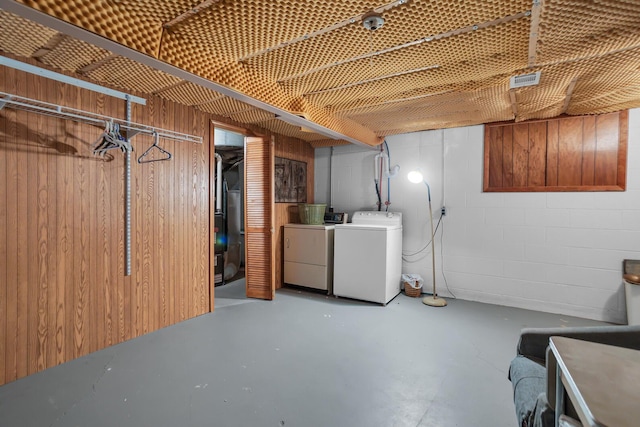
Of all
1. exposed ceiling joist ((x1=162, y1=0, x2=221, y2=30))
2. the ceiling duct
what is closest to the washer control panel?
the ceiling duct

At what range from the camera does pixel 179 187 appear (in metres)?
3.11

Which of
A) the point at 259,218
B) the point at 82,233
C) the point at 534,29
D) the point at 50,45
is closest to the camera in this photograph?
the point at 534,29

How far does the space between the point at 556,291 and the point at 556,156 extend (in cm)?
152

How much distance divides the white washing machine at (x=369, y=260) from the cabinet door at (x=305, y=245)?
227mm

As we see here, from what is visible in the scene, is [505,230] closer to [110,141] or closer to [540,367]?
[540,367]

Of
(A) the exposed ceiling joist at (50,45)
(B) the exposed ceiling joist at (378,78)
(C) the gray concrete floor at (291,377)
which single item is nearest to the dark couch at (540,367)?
(C) the gray concrete floor at (291,377)

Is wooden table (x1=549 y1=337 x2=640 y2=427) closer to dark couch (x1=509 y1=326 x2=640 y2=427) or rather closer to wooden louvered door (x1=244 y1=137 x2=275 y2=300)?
dark couch (x1=509 y1=326 x2=640 y2=427)

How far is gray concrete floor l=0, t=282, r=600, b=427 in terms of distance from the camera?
1.78 metres

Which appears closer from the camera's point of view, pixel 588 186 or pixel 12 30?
pixel 12 30

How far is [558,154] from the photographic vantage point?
3.45 metres

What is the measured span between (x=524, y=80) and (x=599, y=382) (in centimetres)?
241

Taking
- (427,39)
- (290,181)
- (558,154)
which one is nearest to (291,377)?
(427,39)

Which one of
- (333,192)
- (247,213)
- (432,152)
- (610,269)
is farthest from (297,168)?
(610,269)

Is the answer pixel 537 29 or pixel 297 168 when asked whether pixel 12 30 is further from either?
pixel 297 168
